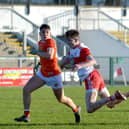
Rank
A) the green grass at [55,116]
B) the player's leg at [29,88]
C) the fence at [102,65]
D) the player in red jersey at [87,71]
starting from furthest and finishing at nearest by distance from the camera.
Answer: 1. the fence at [102,65]
2. the player's leg at [29,88]
3. the green grass at [55,116]
4. the player in red jersey at [87,71]

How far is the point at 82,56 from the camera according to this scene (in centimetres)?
1232

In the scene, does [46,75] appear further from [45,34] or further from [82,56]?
[82,56]

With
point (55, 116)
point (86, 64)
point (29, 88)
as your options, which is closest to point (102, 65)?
point (55, 116)

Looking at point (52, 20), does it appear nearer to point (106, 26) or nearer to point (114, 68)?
point (106, 26)

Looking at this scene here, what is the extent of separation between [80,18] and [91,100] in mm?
27194

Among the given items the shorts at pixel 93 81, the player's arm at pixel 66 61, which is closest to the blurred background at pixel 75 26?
the player's arm at pixel 66 61

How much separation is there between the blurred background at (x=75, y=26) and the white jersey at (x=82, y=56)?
19243mm

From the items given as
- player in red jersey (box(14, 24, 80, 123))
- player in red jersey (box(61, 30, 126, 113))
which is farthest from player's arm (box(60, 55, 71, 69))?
player in red jersey (box(14, 24, 80, 123))

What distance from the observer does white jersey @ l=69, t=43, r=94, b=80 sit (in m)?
12.3

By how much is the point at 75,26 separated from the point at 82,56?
87.8 ft

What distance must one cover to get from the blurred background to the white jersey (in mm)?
19243

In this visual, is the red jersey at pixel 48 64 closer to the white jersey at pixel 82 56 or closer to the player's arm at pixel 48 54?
the player's arm at pixel 48 54

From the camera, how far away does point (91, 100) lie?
1244cm

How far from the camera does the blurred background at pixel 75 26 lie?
34.9 metres
